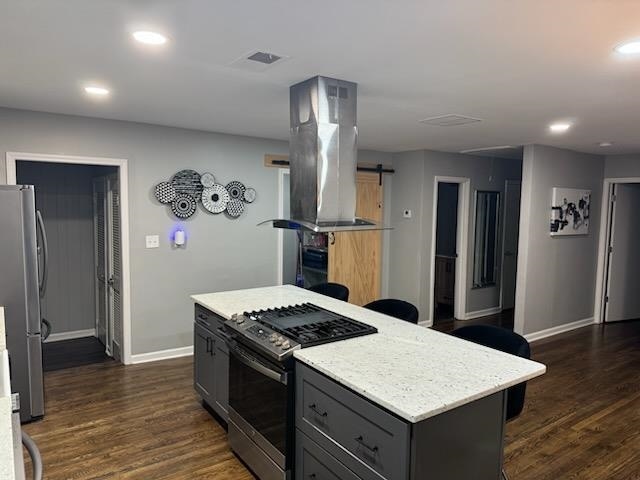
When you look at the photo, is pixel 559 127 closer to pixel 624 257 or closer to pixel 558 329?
pixel 558 329

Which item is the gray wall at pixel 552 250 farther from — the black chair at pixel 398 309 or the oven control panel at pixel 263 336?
the oven control panel at pixel 263 336

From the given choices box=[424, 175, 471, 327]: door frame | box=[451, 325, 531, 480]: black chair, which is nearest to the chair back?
box=[451, 325, 531, 480]: black chair

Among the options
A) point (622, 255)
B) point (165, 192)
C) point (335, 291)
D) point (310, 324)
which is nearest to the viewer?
point (310, 324)

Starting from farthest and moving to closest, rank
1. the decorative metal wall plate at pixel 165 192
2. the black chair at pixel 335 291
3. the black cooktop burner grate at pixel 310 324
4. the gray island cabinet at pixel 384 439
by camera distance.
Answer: the decorative metal wall plate at pixel 165 192, the black chair at pixel 335 291, the black cooktop burner grate at pixel 310 324, the gray island cabinet at pixel 384 439

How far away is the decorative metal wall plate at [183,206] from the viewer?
177 inches

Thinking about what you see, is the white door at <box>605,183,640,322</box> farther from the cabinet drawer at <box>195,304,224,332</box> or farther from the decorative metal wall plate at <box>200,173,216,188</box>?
the cabinet drawer at <box>195,304,224,332</box>

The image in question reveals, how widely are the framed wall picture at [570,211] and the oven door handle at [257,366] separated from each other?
174 inches

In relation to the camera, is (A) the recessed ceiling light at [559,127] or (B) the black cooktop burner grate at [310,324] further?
(A) the recessed ceiling light at [559,127]

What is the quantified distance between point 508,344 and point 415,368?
78 cm

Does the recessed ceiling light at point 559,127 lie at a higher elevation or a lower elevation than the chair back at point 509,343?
higher

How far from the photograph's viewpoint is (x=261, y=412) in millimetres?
2510

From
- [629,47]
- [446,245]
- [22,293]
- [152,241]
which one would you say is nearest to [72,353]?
[152,241]

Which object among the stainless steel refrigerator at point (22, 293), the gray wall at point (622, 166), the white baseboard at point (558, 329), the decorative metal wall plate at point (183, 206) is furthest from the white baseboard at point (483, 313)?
the stainless steel refrigerator at point (22, 293)

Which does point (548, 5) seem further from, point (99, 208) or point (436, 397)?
point (99, 208)
